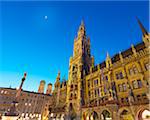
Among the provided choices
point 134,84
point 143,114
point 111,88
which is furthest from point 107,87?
point 143,114

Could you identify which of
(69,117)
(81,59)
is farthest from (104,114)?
(81,59)

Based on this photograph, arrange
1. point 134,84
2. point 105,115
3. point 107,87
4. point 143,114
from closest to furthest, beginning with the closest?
1. point 143,114
2. point 134,84
3. point 105,115
4. point 107,87

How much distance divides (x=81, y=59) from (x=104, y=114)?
20684mm

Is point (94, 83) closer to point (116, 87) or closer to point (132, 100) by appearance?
point (116, 87)

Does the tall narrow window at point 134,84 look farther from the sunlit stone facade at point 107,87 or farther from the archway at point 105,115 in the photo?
the archway at point 105,115

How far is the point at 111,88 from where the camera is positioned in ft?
99.1

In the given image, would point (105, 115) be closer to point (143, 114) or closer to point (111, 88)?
point (111, 88)

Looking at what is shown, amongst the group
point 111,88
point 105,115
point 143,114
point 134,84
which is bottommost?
point 105,115

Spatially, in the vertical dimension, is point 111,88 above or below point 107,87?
below

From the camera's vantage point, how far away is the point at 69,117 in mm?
36844

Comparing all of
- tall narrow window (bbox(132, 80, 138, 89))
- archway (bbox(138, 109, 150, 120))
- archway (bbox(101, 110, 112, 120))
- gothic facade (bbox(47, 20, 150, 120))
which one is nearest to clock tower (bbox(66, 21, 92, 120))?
gothic facade (bbox(47, 20, 150, 120))

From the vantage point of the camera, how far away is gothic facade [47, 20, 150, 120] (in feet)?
83.1

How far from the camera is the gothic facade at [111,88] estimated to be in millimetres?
25344

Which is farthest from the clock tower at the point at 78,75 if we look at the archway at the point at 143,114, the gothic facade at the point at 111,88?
the archway at the point at 143,114
